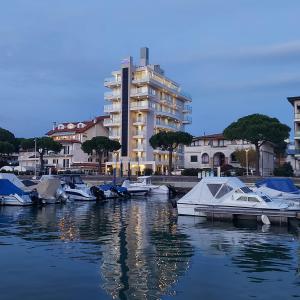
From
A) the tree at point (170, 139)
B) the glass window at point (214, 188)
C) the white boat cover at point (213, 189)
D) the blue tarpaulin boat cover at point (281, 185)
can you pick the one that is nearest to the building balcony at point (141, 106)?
the tree at point (170, 139)

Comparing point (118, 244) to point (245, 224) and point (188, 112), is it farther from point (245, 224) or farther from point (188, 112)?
point (188, 112)

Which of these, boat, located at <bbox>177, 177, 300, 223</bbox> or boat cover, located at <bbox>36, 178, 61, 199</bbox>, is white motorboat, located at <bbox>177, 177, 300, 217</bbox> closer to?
boat, located at <bbox>177, 177, 300, 223</bbox>

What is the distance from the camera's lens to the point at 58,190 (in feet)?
175

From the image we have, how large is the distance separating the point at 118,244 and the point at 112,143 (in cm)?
8028

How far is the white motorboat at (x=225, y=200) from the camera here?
111 feet

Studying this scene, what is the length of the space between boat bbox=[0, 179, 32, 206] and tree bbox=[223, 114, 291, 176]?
137 ft

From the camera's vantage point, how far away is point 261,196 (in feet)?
114

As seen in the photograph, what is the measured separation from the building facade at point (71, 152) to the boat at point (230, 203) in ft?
279

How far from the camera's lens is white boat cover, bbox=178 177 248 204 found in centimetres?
3638

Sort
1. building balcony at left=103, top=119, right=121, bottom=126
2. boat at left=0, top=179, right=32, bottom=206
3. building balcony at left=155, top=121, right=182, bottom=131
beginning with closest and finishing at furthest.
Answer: boat at left=0, top=179, right=32, bottom=206
building balcony at left=103, top=119, right=121, bottom=126
building balcony at left=155, top=121, right=182, bottom=131

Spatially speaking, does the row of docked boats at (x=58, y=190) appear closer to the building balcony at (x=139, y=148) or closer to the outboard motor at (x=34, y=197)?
the outboard motor at (x=34, y=197)

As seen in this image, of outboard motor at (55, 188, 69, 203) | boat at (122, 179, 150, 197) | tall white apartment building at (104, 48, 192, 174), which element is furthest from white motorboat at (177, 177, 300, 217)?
tall white apartment building at (104, 48, 192, 174)

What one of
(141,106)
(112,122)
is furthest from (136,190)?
(112,122)

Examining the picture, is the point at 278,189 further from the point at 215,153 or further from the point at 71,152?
the point at 71,152
